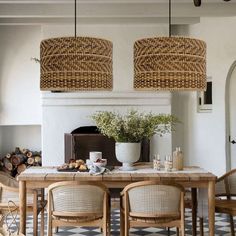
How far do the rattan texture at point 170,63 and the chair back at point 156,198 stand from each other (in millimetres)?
974

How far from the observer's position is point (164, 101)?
725 centimetres

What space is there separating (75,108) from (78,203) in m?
3.54

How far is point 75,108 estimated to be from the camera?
7.27m

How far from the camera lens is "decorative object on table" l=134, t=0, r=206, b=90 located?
3090 mm

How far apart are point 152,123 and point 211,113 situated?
2820mm

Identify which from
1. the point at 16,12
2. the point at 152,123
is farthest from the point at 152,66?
the point at 16,12

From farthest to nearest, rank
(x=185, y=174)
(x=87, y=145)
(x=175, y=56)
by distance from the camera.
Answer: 1. (x=87, y=145)
2. (x=185, y=174)
3. (x=175, y=56)

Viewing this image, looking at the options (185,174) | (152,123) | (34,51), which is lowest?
(185,174)

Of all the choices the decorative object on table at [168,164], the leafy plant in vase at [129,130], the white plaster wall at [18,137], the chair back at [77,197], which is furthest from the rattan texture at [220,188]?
the white plaster wall at [18,137]

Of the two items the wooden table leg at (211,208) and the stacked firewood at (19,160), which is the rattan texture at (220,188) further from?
the stacked firewood at (19,160)

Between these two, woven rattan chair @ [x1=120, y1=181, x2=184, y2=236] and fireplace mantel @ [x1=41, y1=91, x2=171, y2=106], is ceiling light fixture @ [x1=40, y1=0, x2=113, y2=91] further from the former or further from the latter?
fireplace mantel @ [x1=41, y1=91, x2=171, y2=106]

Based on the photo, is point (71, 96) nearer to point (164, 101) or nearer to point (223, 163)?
point (164, 101)

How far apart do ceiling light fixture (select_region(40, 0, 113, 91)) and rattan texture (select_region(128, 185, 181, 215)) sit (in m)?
1.10

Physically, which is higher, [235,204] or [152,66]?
[152,66]
